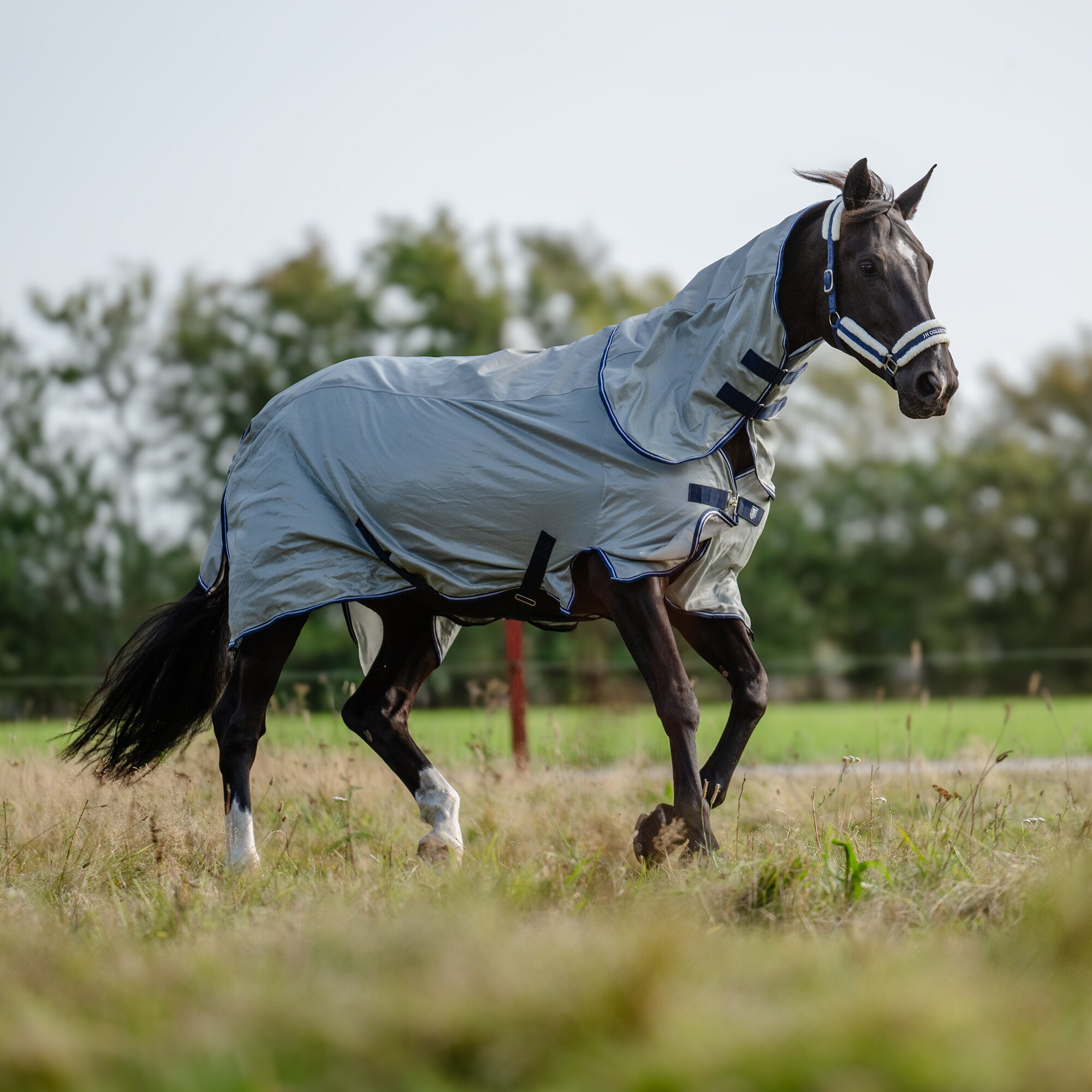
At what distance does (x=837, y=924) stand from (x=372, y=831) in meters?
2.49

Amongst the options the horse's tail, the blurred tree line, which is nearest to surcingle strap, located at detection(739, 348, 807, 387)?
the horse's tail

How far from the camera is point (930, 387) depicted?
4.17 meters

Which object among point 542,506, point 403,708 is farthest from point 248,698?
point 542,506

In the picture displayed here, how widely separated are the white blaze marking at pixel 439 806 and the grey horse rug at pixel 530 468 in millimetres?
736

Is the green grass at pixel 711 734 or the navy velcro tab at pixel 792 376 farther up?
the navy velcro tab at pixel 792 376

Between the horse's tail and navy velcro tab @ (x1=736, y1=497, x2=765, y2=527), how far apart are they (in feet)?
7.83

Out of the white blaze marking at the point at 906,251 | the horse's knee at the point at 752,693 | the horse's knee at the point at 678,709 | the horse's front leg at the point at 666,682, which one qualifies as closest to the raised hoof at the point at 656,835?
the horse's front leg at the point at 666,682

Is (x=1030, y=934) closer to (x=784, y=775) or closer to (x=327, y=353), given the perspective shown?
(x=784, y=775)

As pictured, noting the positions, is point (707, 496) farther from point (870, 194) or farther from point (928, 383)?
point (870, 194)

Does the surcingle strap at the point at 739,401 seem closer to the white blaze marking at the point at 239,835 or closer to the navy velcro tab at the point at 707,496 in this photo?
the navy velcro tab at the point at 707,496

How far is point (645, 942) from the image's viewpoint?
236 centimetres

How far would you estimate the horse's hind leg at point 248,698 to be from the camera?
5062 millimetres

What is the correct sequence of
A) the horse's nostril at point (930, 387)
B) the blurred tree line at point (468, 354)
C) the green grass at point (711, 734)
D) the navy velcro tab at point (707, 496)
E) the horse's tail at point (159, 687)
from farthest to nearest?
the blurred tree line at point (468, 354)
the green grass at point (711, 734)
the horse's tail at point (159, 687)
the navy velcro tab at point (707, 496)
the horse's nostril at point (930, 387)

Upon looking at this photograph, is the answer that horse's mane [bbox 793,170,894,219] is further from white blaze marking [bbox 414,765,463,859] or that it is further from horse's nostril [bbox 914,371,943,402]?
white blaze marking [bbox 414,765,463,859]
